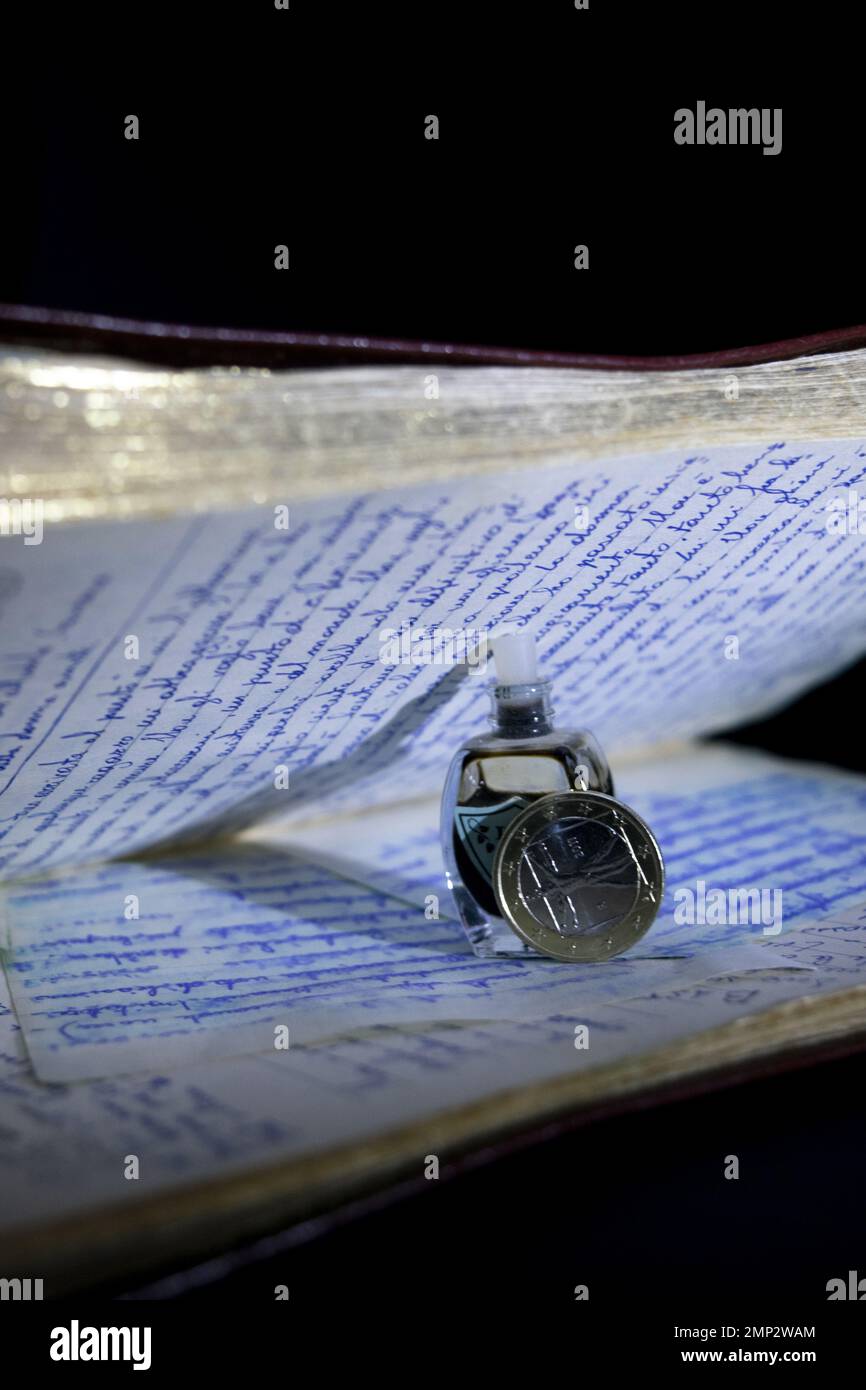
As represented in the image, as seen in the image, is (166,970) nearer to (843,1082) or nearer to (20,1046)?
(20,1046)

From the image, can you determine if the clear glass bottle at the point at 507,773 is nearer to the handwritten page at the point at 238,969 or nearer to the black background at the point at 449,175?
the handwritten page at the point at 238,969

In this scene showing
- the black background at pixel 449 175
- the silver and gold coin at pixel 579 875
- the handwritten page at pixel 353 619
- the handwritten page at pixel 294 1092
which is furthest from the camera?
the black background at pixel 449 175

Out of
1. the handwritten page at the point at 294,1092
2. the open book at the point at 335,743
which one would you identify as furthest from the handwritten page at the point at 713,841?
the handwritten page at the point at 294,1092

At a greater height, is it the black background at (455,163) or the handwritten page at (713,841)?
the black background at (455,163)

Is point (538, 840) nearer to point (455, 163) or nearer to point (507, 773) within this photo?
point (507, 773)

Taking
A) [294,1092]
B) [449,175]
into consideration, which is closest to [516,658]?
[294,1092]
